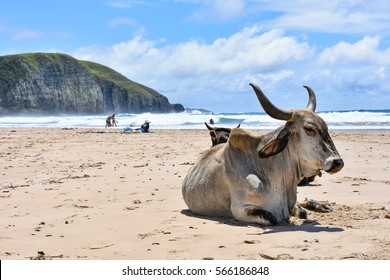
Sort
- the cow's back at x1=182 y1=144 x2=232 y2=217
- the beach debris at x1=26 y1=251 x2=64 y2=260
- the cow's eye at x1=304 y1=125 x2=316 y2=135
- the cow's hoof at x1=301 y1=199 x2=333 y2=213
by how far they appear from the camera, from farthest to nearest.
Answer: the cow's hoof at x1=301 y1=199 x2=333 y2=213 < the cow's back at x1=182 y1=144 x2=232 y2=217 < the cow's eye at x1=304 y1=125 x2=316 y2=135 < the beach debris at x1=26 y1=251 x2=64 y2=260

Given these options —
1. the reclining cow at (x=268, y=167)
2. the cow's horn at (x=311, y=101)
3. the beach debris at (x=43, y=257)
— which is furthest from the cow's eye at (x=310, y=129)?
the beach debris at (x=43, y=257)

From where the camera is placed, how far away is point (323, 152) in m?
7.65

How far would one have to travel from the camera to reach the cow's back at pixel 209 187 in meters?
8.63

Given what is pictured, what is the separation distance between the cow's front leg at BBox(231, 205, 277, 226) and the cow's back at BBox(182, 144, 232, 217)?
43cm

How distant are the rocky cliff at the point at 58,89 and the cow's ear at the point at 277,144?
120 meters

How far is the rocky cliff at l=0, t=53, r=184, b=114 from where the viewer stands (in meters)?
130

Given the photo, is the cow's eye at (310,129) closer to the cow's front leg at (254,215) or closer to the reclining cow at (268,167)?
the reclining cow at (268,167)

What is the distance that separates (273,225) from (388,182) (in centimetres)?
544

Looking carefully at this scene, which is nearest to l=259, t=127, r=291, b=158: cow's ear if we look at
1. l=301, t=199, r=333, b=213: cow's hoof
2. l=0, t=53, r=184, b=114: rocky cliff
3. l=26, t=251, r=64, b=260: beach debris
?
l=301, t=199, r=333, b=213: cow's hoof

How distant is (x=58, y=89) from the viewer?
13938cm

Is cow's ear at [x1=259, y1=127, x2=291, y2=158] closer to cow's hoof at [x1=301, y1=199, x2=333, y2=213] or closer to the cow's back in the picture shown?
the cow's back

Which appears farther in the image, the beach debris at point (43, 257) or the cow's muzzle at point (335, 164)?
the cow's muzzle at point (335, 164)

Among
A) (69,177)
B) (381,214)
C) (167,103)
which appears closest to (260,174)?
(381,214)

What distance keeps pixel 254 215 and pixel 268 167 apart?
72cm
